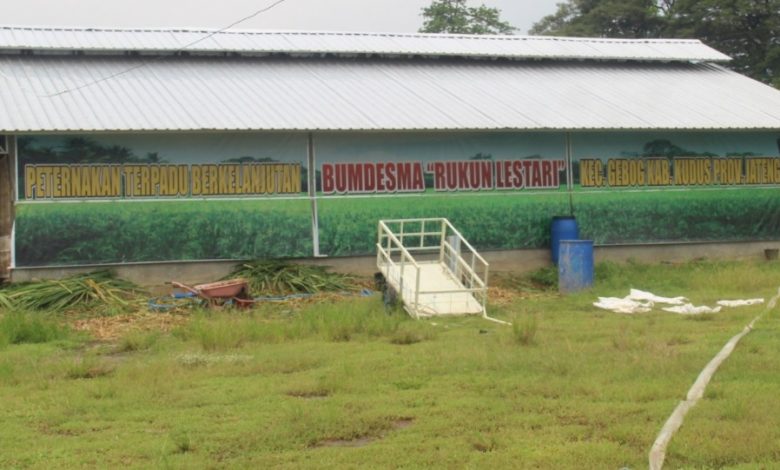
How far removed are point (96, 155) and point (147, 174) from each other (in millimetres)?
872

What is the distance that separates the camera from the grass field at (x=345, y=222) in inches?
684

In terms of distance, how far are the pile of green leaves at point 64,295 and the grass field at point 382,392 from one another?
174 centimetres

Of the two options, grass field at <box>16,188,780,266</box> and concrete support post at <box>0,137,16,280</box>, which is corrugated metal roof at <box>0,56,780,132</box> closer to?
concrete support post at <box>0,137,16,280</box>

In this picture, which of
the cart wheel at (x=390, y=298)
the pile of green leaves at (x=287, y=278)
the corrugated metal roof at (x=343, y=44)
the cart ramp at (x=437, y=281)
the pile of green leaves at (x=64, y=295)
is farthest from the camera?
the corrugated metal roof at (x=343, y=44)

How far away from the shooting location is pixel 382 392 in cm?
930

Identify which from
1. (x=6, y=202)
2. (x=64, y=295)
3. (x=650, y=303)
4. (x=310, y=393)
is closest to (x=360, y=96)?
(x=6, y=202)

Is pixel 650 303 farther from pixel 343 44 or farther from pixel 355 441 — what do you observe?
pixel 343 44

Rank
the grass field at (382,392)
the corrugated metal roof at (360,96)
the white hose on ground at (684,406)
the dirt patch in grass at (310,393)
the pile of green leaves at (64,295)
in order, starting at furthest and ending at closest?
1. the corrugated metal roof at (360,96)
2. the pile of green leaves at (64,295)
3. the dirt patch in grass at (310,393)
4. the grass field at (382,392)
5. the white hose on ground at (684,406)

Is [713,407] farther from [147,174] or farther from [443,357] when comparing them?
[147,174]

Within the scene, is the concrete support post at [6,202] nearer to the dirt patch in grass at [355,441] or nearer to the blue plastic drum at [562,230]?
the blue plastic drum at [562,230]

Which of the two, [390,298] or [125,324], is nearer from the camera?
[125,324]

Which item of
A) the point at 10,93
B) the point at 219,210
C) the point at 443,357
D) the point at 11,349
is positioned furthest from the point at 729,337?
the point at 10,93

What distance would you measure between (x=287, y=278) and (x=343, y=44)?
7494 millimetres

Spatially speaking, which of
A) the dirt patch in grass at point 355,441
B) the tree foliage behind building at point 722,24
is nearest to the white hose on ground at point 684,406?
the dirt patch in grass at point 355,441
